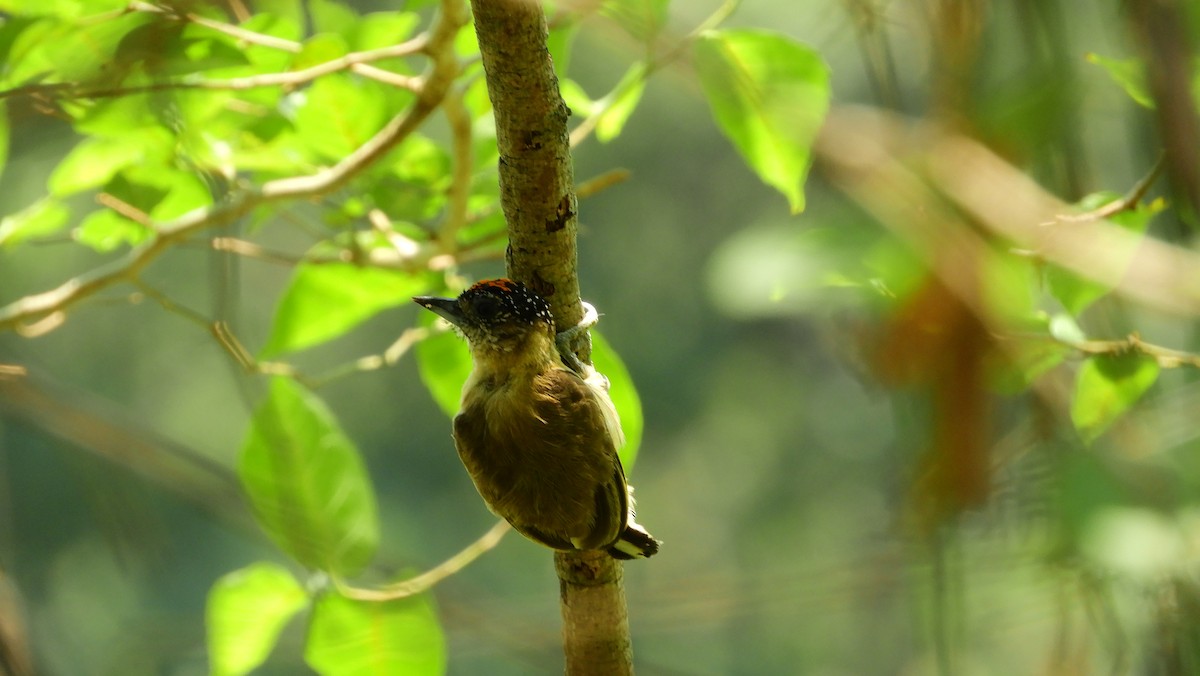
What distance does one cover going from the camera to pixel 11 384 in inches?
35.0

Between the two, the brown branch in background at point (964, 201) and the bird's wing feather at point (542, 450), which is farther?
the bird's wing feather at point (542, 450)

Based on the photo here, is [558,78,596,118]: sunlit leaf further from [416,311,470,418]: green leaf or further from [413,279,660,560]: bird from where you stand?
[416,311,470,418]: green leaf

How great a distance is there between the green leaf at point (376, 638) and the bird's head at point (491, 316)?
1.20 feet

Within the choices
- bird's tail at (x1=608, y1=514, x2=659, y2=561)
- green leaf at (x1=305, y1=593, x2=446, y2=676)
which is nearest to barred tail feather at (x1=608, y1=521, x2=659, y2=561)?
bird's tail at (x1=608, y1=514, x2=659, y2=561)

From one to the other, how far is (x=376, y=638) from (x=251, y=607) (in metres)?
0.18

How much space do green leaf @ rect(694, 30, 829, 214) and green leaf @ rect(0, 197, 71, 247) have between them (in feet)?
3.06

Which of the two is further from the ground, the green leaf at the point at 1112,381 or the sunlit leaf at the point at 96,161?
the sunlit leaf at the point at 96,161

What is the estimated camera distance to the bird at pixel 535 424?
125cm

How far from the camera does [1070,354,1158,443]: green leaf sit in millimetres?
688

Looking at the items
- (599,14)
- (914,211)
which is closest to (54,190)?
(599,14)

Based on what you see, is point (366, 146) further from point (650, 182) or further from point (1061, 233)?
point (650, 182)

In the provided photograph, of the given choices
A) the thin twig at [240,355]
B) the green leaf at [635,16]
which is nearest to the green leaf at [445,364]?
the thin twig at [240,355]

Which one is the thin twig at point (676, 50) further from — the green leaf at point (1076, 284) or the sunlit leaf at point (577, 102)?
the green leaf at point (1076, 284)

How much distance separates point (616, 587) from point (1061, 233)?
0.76 m
